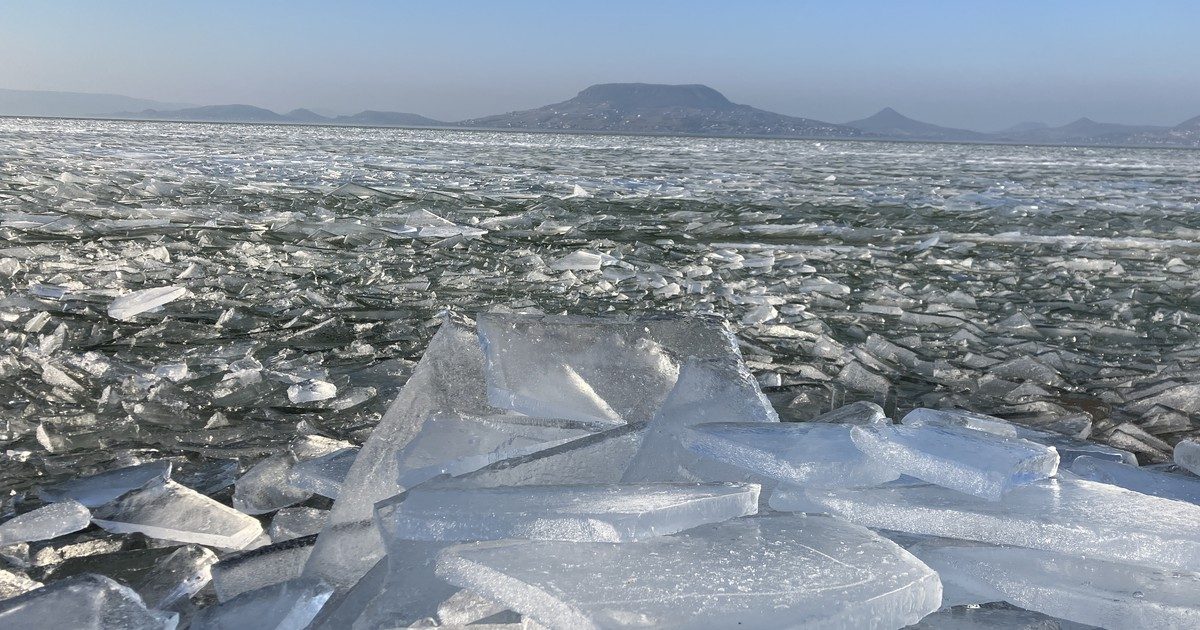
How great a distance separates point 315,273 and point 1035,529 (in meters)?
2.94

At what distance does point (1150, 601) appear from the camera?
89cm

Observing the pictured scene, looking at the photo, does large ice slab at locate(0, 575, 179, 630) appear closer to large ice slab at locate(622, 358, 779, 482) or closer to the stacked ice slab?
the stacked ice slab

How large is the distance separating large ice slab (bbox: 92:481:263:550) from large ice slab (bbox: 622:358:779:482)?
22.8 inches

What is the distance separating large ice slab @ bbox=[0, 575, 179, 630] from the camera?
0.94 meters

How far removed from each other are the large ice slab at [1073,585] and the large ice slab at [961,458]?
8 centimetres

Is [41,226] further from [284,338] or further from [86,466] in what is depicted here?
[86,466]

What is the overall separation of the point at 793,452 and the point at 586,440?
0.28 meters

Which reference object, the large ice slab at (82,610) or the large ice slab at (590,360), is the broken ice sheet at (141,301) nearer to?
the large ice slab at (590,360)

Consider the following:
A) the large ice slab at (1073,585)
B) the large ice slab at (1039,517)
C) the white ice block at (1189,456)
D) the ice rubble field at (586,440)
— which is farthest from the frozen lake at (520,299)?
the large ice slab at (1073,585)

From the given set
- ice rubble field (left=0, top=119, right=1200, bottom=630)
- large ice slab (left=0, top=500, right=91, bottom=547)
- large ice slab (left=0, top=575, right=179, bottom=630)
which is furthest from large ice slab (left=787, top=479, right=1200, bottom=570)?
large ice slab (left=0, top=500, right=91, bottom=547)

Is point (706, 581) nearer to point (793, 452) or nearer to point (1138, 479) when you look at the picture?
point (793, 452)

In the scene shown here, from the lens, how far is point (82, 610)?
37.6 inches

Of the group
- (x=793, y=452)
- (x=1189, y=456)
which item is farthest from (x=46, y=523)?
(x=1189, y=456)

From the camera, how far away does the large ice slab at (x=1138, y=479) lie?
131cm
